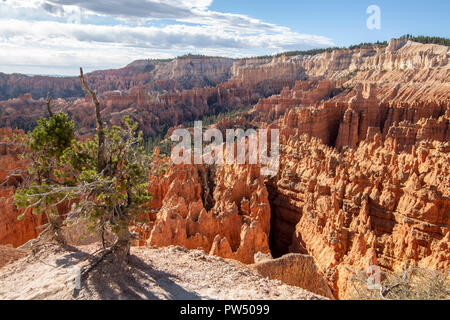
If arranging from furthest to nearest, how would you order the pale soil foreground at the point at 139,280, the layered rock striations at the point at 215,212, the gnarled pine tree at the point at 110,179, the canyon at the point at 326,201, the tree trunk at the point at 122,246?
1. the layered rock striations at the point at 215,212
2. the canyon at the point at 326,201
3. the tree trunk at the point at 122,246
4. the gnarled pine tree at the point at 110,179
5. the pale soil foreground at the point at 139,280

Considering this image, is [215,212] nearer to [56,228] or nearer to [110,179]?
[56,228]

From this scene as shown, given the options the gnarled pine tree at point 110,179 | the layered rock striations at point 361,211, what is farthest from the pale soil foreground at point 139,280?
the layered rock striations at point 361,211

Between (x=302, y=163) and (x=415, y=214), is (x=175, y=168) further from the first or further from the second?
Answer: (x=415, y=214)

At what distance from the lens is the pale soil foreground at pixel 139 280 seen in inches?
271

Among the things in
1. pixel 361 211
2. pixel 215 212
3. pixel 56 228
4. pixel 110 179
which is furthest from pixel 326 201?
pixel 56 228

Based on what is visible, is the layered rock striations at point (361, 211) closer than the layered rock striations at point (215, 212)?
Yes

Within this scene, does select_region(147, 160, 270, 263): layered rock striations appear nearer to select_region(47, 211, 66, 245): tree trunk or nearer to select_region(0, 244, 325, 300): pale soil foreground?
select_region(0, 244, 325, 300): pale soil foreground

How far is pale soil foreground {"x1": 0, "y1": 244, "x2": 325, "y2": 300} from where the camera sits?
22.6 ft

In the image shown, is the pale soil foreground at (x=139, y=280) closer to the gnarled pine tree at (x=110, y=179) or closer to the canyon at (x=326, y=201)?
the gnarled pine tree at (x=110, y=179)

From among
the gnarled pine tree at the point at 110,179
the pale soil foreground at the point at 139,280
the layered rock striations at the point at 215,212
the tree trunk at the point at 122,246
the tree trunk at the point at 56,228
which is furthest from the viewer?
the layered rock striations at the point at 215,212

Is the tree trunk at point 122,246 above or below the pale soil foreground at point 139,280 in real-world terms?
above
